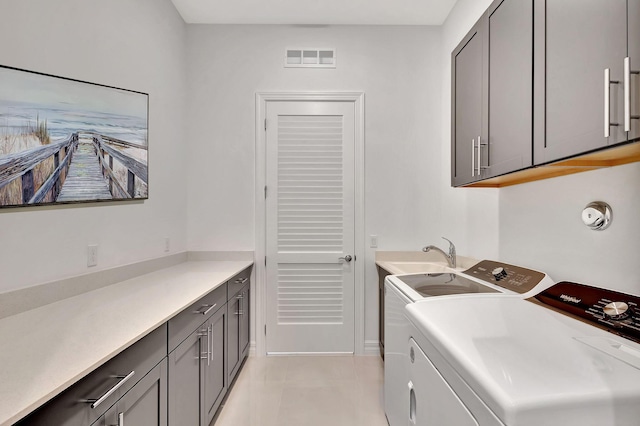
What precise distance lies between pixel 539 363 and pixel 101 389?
1.21 meters

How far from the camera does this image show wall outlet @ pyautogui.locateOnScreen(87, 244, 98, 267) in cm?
183

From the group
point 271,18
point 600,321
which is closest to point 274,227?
point 271,18

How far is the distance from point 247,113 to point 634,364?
297 cm

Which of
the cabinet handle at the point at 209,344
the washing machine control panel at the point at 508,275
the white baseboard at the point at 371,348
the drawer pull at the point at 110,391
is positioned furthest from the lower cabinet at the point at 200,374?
the washing machine control panel at the point at 508,275

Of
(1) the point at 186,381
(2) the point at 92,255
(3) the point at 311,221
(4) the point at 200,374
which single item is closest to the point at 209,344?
(4) the point at 200,374

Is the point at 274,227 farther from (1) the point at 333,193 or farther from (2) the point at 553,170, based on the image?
(2) the point at 553,170

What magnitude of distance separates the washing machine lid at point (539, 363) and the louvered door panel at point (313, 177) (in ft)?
6.07

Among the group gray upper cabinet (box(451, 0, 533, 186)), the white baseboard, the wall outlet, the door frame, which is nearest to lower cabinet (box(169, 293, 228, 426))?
the wall outlet

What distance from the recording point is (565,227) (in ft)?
5.12

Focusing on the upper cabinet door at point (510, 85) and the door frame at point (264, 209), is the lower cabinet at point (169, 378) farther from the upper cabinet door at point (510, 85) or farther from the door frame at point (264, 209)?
the upper cabinet door at point (510, 85)

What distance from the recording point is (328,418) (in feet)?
7.14

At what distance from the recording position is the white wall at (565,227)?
1.25m

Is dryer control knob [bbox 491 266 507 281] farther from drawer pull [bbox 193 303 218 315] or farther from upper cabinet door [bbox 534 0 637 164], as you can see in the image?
drawer pull [bbox 193 303 218 315]

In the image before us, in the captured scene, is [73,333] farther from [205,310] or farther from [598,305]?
[598,305]
